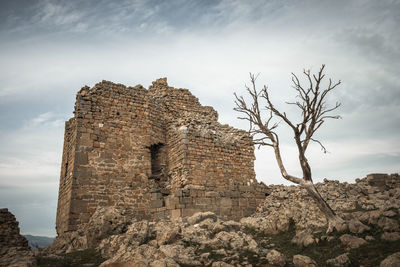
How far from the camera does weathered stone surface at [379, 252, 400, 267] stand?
5297 mm

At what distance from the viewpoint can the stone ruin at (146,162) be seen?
11.4 m

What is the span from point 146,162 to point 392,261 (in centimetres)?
936

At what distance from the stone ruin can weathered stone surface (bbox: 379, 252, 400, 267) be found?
6740 mm

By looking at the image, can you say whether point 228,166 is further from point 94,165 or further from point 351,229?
point 351,229

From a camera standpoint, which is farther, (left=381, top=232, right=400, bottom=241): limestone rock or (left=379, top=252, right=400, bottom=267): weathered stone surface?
(left=381, top=232, right=400, bottom=241): limestone rock

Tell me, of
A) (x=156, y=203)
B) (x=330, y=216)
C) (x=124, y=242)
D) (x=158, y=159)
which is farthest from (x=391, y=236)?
(x=158, y=159)

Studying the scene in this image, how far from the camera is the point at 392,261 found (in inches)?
211

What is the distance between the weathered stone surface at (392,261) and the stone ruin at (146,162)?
22.1ft

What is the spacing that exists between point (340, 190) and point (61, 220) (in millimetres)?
10669

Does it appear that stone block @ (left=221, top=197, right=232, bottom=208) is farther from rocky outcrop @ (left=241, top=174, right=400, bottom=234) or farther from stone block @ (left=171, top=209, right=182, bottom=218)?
stone block @ (left=171, top=209, right=182, bottom=218)

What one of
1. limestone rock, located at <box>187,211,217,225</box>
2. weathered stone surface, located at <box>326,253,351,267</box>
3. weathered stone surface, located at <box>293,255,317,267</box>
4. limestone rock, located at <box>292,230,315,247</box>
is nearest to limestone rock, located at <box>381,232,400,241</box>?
weathered stone surface, located at <box>326,253,351,267</box>

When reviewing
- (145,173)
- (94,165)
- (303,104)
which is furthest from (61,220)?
(303,104)

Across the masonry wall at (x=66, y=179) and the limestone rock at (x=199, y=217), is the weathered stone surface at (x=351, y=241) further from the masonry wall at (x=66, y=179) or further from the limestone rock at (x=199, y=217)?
the masonry wall at (x=66, y=179)

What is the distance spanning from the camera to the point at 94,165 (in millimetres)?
11742
